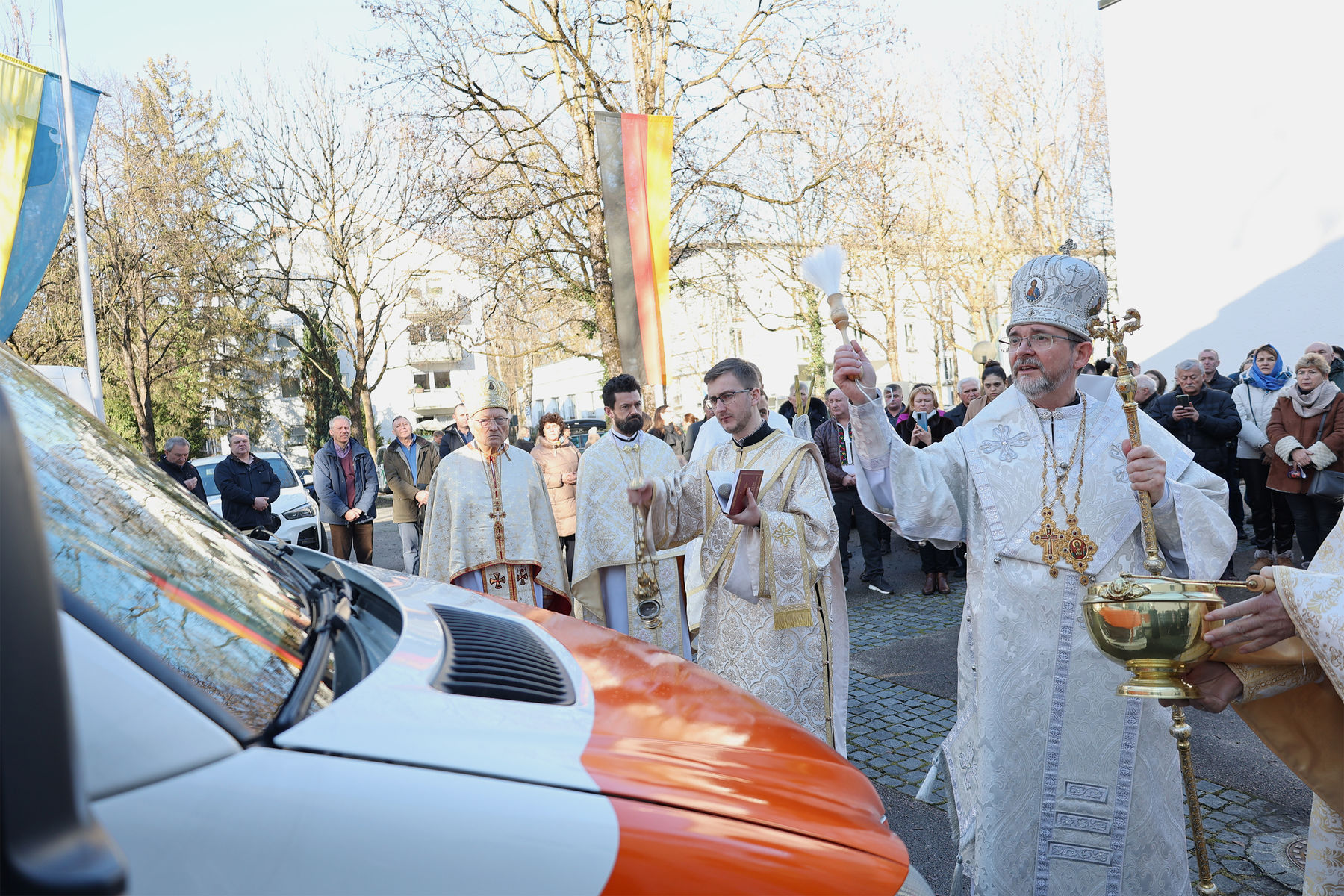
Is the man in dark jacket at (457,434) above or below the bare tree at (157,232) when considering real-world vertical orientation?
below

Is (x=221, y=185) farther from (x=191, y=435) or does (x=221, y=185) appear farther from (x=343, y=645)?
(x=343, y=645)

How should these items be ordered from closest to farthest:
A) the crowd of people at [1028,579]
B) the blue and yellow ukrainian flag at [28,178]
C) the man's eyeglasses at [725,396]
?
the crowd of people at [1028,579], the man's eyeglasses at [725,396], the blue and yellow ukrainian flag at [28,178]

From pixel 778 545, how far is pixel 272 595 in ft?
8.82

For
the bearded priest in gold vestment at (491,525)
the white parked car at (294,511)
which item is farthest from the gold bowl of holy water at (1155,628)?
the white parked car at (294,511)

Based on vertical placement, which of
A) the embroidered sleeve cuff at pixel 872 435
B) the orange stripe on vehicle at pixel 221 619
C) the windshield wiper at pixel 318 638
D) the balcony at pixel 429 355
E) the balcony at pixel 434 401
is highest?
the balcony at pixel 429 355

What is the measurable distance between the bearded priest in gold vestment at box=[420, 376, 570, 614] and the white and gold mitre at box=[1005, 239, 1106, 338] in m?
4.05

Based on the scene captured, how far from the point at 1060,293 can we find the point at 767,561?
65.1 inches

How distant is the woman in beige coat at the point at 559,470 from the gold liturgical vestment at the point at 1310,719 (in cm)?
733

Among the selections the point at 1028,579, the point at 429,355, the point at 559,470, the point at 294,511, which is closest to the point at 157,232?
the point at 294,511

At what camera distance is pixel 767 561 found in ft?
13.6

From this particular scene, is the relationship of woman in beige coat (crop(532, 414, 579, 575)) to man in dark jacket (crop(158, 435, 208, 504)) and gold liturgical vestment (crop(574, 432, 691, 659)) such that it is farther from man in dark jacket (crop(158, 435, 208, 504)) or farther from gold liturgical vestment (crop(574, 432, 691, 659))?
man in dark jacket (crop(158, 435, 208, 504))

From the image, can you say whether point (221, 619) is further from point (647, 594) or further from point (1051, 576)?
point (647, 594)

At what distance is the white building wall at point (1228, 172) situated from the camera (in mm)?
13766

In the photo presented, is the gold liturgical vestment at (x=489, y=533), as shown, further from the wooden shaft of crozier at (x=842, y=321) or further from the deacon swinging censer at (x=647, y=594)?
the wooden shaft of crozier at (x=842, y=321)
